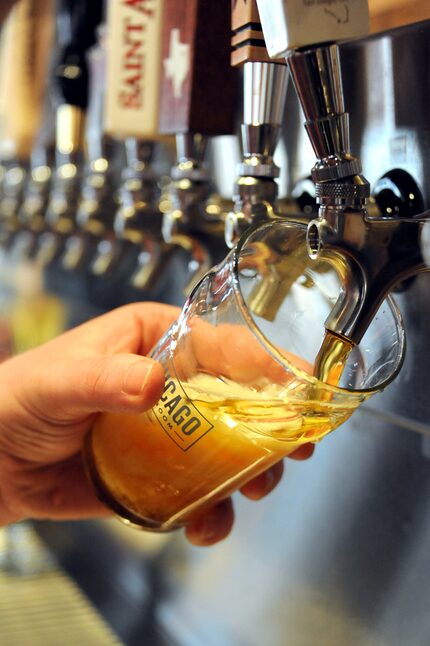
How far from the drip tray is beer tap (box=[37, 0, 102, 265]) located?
1.46 feet

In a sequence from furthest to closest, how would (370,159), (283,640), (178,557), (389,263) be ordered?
(178,557)
(283,640)
(370,159)
(389,263)

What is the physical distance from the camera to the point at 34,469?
2.76 feet

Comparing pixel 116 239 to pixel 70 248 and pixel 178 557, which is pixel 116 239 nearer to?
pixel 70 248

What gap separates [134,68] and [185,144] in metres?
0.11

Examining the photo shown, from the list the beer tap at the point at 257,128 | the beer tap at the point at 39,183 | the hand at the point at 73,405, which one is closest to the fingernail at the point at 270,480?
the hand at the point at 73,405

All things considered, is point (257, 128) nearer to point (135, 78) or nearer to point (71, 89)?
point (135, 78)

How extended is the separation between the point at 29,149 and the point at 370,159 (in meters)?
0.68

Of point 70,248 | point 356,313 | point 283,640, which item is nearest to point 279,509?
point 283,640

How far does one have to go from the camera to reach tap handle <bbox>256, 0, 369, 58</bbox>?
41 cm

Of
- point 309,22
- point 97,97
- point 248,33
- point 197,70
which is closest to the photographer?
point 309,22

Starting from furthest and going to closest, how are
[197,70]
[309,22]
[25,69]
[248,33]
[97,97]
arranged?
[25,69], [97,97], [197,70], [248,33], [309,22]

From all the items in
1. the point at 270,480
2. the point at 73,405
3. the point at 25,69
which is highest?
the point at 25,69

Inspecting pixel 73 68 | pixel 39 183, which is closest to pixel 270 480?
pixel 73 68

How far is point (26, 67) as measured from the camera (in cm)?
114
